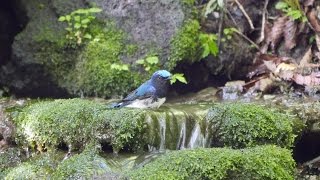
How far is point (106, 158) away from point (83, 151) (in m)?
0.23

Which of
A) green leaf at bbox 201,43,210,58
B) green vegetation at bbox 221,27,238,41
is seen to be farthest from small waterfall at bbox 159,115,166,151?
green vegetation at bbox 221,27,238,41

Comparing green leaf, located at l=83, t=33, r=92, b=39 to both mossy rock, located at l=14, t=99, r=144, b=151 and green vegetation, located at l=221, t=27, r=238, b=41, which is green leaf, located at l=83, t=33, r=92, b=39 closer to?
green vegetation, located at l=221, t=27, r=238, b=41

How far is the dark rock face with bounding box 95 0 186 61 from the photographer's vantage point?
25.5 ft

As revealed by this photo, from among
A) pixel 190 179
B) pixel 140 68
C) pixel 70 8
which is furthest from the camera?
pixel 70 8

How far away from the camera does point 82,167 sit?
477cm

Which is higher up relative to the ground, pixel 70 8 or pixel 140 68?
pixel 70 8

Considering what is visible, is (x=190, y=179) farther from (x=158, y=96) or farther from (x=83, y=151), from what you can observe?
(x=158, y=96)

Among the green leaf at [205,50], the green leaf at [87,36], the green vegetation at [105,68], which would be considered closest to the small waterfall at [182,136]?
the green vegetation at [105,68]

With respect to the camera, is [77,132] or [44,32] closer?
[77,132]

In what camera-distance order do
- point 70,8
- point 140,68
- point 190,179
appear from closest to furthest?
1. point 190,179
2. point 140,68
3. point 70,8

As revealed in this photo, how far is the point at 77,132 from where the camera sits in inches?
215

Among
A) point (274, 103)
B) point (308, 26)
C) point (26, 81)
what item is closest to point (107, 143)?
point (274, 103)

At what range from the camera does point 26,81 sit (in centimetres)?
785

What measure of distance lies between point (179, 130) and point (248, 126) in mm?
676
